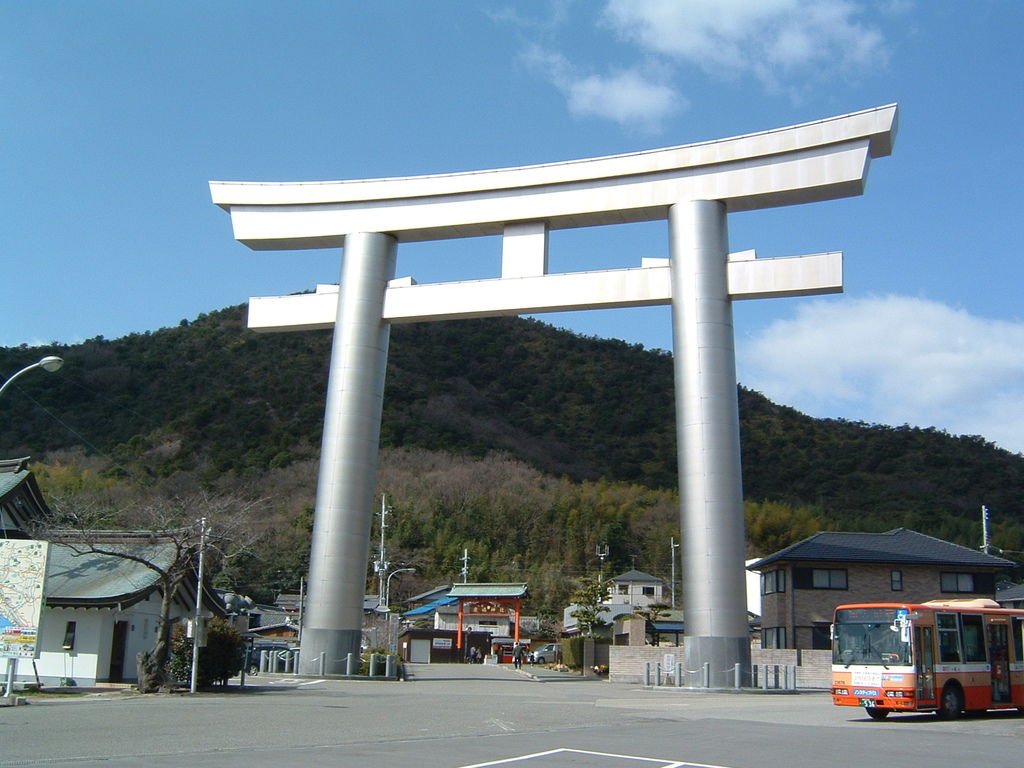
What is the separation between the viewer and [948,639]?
18109 mm

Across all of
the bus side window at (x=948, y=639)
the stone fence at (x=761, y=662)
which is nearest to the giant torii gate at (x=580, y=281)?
the stone fence at (x=761, y=662)

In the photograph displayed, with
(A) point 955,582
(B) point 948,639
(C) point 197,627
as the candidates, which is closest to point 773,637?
(A) point 955,582

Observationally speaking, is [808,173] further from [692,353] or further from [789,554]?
[789,554]

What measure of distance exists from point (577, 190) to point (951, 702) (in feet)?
51.5

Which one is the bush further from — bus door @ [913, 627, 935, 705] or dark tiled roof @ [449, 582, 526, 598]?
dark tiled roof @ [449, 582, 526, 598]

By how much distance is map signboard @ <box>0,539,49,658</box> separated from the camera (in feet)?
62.3

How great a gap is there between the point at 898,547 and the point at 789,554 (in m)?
5.46

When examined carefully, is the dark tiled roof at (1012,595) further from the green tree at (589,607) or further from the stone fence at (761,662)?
the green tree at (589,607)

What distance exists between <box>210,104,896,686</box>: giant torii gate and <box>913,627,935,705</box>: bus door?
21.3ft

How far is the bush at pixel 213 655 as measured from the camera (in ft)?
76.9

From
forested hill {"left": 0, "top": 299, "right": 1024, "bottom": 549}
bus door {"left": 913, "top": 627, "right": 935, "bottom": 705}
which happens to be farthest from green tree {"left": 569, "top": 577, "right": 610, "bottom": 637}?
bus door {"left": 913, "top": 627, "right": 935, "bottom": 705}

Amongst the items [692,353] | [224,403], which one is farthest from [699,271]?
[224,403]

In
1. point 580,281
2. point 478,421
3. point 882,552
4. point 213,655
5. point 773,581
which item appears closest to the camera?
point 213,655

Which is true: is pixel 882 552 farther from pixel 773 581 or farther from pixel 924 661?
pixel 924 661
